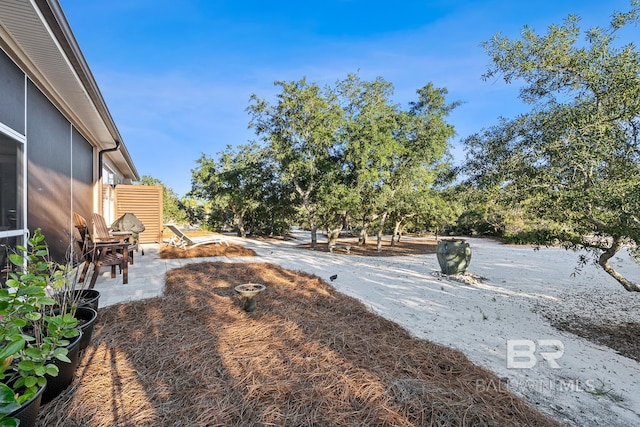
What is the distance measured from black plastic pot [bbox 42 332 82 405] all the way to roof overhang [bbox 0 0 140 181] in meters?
2.79

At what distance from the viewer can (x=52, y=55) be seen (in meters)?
3.39

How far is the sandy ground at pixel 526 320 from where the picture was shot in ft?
7.35

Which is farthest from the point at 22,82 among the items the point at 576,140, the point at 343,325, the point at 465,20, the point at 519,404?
the point at 465,20

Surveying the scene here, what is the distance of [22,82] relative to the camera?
11.9 ft

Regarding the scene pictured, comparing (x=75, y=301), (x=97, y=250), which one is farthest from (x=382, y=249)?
(x=75, y=301)

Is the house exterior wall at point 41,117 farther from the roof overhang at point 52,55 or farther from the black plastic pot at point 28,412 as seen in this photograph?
the black plastic pot at point 28,412

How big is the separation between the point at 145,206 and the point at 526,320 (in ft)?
37.8

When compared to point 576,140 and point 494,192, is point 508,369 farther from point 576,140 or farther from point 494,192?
point 576,140

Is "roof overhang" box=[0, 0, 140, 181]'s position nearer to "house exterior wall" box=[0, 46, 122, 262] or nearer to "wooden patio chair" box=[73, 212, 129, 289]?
"house exterior wall" box=[0, 46, 122, 262]

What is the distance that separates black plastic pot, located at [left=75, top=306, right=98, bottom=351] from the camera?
225 centimetres

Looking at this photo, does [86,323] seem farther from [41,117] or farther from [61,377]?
[41,117]

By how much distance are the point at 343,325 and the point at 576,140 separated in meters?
3.16

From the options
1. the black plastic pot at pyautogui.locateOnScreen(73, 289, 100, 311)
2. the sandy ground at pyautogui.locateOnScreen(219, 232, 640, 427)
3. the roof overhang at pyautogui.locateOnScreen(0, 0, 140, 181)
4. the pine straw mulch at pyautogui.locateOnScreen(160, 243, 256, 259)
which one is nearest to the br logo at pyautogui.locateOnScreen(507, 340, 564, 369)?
the sandy ground at pyautogui.locateOnScreen(219, 232, 640, 427)

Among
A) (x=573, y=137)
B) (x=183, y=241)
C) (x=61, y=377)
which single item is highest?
(x=573, y=137)
